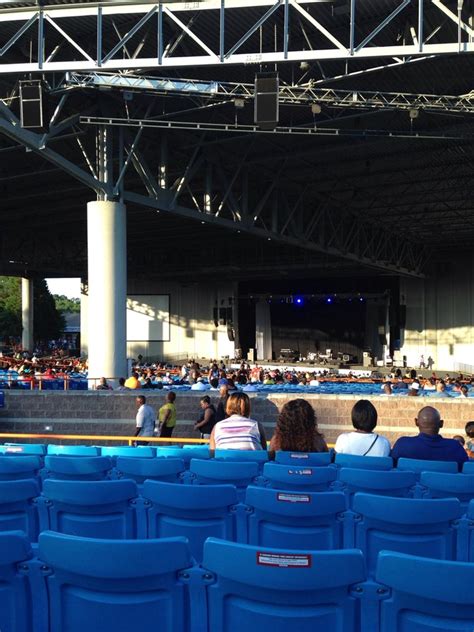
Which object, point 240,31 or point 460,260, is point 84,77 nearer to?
point 240,31

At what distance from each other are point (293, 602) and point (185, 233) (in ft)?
126

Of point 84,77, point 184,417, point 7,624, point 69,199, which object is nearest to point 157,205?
point 84,77

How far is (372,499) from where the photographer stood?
3311mm

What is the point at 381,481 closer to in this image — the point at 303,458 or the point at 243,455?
the point at 303,458

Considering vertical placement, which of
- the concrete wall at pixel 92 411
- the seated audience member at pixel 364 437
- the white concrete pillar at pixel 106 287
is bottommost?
the concrete wall at pixel 92 411

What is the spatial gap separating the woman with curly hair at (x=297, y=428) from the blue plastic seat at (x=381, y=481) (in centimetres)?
107

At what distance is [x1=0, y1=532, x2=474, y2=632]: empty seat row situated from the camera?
2.05 meters

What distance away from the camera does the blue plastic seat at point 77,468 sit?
15.8 ft

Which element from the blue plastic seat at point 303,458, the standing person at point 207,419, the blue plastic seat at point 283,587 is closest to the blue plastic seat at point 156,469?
the blue plastic seat at point 303,458

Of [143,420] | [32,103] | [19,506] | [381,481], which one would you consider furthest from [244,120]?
[19,506]

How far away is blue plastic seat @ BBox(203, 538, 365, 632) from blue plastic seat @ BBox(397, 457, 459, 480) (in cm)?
301

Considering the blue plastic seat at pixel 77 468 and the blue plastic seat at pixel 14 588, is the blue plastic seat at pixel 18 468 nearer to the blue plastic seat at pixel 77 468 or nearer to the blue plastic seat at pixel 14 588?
the blue plastic seat at pixel 77 468

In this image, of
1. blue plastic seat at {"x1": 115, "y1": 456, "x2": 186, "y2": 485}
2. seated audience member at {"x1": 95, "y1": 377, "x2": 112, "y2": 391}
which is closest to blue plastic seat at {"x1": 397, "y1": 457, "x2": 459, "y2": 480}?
blue plastic seat at {"x1": 115, "y1": 456, "x2": 186, "y2": 485}

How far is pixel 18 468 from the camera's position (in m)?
4.89
